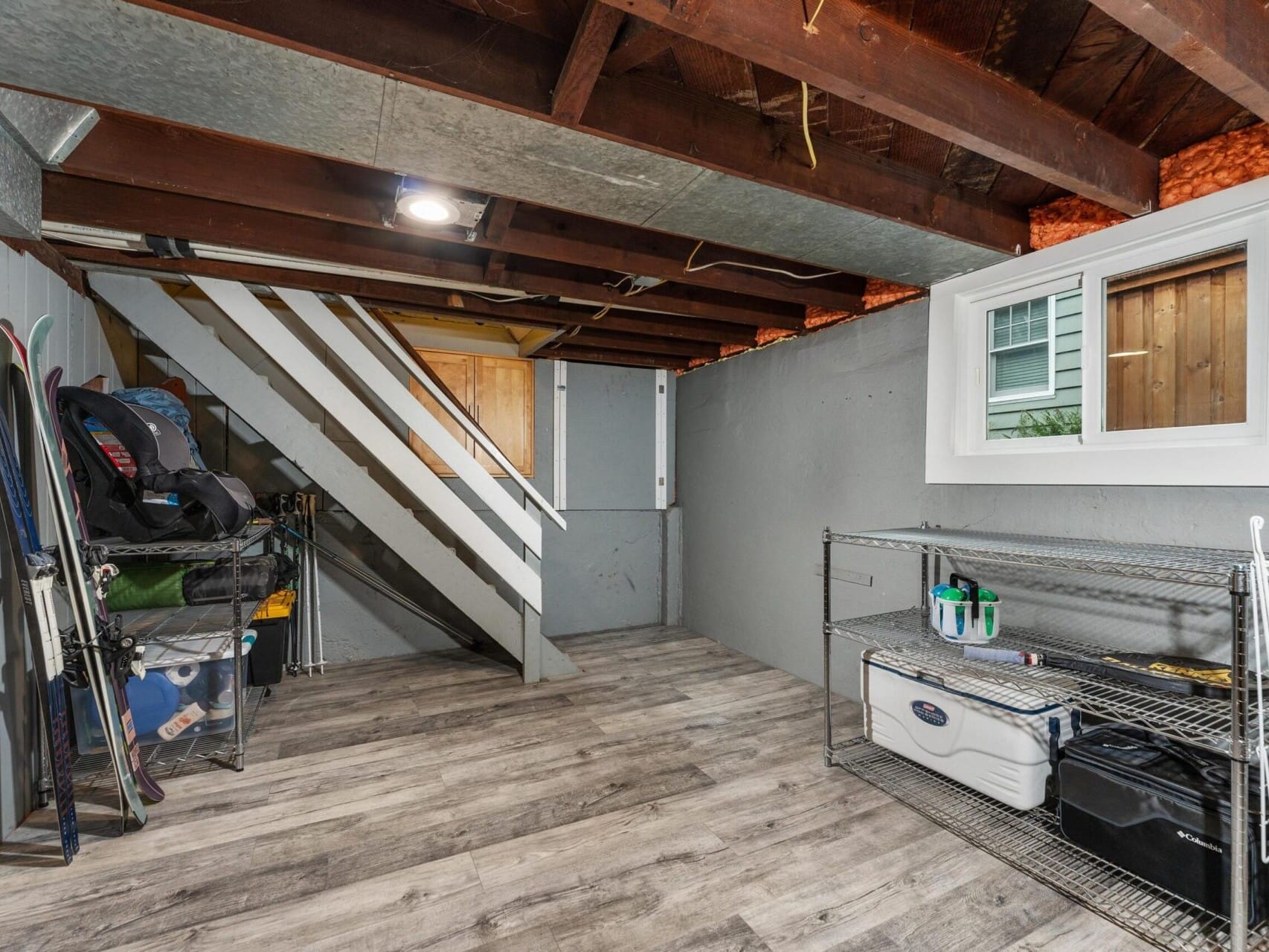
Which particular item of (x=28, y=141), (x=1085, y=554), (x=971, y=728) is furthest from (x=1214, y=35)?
(x=28, y=141)

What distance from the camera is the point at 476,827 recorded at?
6.36ft

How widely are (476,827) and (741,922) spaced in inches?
36.1

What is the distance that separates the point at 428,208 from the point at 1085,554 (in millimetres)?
2298

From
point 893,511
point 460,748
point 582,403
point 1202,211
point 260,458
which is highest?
point 1202,211

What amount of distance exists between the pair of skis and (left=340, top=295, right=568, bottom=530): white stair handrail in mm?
1289

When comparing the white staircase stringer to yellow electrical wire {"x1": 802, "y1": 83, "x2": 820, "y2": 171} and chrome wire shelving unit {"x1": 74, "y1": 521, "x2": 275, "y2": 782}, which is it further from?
yellow electrical wire {"x1": 802, "y1": 83, "x2": 820, "y2": 171}

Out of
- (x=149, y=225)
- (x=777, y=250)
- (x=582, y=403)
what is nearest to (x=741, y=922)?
(x=777, y=250)

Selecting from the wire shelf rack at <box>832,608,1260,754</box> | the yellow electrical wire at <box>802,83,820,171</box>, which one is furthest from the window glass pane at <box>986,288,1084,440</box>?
the yellow electrical wire at <box>802,83,820,171</box>

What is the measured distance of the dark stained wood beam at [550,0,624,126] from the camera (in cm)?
114

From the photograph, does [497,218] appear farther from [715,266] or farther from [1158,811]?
[1158,811]

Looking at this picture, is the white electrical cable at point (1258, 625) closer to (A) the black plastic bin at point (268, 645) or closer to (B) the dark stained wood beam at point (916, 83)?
(B) the dark stained wood beam at point (916, 83)

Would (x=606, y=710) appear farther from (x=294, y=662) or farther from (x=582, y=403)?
(x=582, y=403)

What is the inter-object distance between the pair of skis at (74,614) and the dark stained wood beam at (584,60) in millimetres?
1860

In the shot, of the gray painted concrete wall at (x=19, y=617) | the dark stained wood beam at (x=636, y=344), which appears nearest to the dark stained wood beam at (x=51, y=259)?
the gray painted concrete wall at (x=19, y=617)
